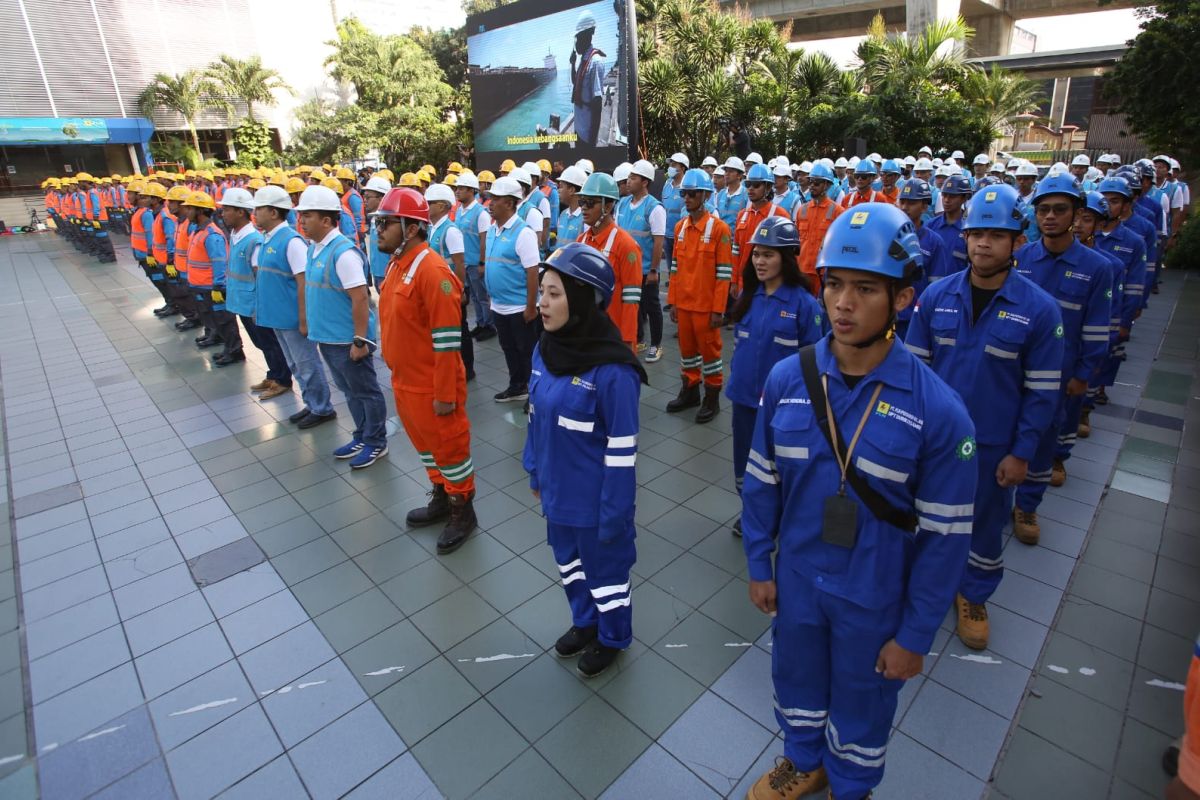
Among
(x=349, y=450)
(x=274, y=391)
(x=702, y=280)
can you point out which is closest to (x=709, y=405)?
(x=702, y=280)

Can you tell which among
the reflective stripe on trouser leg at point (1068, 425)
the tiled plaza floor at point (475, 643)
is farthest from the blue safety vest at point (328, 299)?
the reflective stripe on trouser leg at point (1068, 425)

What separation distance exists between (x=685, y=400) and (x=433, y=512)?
2778 millimetres

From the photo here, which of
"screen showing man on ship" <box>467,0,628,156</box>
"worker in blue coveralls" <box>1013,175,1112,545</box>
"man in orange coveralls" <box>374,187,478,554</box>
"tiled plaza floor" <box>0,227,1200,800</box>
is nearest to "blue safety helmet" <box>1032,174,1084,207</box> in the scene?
"worker in blue coveralls" <box>1013,175,1112,545</box>

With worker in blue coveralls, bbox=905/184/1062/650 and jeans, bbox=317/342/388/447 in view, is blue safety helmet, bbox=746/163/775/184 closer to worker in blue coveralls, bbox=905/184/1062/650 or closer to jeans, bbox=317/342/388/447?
worker in blue coveralls, bbox=905/184/1062/650

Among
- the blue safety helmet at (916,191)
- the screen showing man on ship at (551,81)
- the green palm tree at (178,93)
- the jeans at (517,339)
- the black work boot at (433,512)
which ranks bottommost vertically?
the black work boot at (433,512)

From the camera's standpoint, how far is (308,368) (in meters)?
6.13

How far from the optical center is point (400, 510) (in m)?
4.72

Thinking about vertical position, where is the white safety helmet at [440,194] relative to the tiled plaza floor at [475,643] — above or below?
above

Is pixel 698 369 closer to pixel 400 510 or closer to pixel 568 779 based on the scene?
pixel 400 510

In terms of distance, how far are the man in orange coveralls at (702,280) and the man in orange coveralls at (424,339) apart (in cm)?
229

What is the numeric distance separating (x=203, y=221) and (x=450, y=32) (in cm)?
2797

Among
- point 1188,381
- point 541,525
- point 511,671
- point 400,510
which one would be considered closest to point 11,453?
point 400,510

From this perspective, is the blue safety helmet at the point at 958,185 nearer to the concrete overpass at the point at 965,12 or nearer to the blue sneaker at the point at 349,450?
the blue sneaker at the point at 349,450

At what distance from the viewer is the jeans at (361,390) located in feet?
16.9
